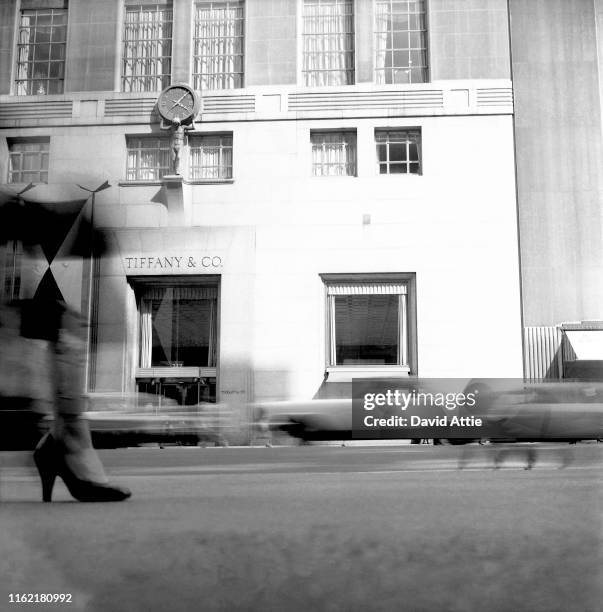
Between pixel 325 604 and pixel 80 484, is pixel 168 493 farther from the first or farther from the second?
pixel 325 604

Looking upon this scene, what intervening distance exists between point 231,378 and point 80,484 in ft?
1.53

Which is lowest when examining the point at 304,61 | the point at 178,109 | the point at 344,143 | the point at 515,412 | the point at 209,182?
the point at 515,412

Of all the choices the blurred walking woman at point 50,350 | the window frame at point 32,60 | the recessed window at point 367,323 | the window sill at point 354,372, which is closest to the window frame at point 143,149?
the blurred walking woman at point 50,350

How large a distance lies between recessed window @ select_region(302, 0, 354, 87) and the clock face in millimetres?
297

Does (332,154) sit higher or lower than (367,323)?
higher

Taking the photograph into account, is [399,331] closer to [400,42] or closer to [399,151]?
[399,151]

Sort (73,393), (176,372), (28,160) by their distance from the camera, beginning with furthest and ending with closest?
1. (28,160)
2. (73,393)
3. (176,372)

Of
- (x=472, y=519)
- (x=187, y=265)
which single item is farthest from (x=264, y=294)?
(x=472, y=519)

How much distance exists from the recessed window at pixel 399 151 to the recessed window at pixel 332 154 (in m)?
0.07

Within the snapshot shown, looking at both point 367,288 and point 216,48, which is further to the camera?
point 216,48

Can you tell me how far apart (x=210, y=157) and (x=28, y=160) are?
0.47 metres

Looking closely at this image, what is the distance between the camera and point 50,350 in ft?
5.23

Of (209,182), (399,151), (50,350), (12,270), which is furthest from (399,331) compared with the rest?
(12,270)

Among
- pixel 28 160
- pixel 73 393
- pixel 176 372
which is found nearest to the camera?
pixel 176 372
